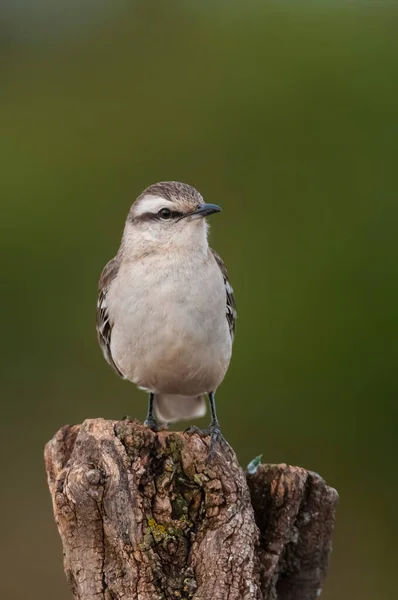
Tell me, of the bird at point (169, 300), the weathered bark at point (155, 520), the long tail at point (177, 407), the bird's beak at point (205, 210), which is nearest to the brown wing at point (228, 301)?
the bird at point (169, 300)

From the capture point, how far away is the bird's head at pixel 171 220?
779 centimetres

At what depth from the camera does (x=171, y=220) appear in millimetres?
7855

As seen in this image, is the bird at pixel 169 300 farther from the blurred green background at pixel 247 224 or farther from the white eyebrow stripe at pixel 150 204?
the blurred green background at pixel 247 224

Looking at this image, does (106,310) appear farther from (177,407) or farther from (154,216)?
(177,407)

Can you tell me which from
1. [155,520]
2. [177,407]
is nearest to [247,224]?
[177,407]

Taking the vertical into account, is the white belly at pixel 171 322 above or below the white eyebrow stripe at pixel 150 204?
below

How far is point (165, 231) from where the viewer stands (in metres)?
7.85

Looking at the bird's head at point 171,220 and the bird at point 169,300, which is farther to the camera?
the bird's head at point 171,220

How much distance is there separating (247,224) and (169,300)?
18.0 feet

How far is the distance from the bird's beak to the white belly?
1.02 ft

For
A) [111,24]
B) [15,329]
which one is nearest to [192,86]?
[111,24]

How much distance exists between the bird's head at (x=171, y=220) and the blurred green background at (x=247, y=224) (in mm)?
3991

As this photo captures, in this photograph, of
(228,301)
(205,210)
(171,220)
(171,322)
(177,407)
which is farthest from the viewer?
(177,407)

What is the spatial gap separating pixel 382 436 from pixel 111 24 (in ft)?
22.3
